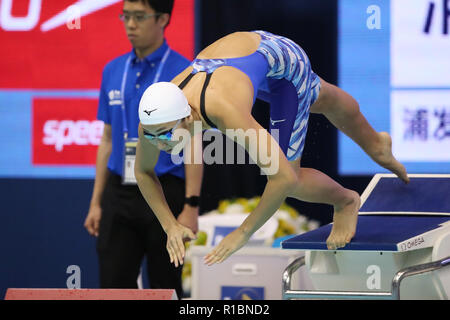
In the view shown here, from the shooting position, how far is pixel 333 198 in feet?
13.4

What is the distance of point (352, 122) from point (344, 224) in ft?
2.11

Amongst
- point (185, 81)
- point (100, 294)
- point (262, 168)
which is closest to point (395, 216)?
point (262, 168)

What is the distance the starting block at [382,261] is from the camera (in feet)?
12.2

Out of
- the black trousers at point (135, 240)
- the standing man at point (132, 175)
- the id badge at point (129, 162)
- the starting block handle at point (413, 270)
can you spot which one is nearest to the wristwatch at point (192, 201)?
the standing man at point (132, 175)

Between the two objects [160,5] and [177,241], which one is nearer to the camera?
[177,241]

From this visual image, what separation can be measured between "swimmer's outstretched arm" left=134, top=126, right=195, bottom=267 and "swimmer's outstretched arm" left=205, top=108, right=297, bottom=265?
0.29 m

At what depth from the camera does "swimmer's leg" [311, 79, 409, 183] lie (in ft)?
14.0

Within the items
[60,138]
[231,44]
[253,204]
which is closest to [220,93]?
[231,44]

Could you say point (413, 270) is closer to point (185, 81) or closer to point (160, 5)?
point (185, 81)

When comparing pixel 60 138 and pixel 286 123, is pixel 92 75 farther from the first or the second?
pixel 286 123

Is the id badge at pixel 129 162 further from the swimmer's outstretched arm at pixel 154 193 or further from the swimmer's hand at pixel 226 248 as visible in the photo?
the swimmer's hand at pixel 226 248

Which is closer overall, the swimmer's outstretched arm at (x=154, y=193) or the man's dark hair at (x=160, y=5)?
the swimmer's outstretched arm at (x=154, y=193)

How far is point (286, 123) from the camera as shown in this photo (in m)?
4.02

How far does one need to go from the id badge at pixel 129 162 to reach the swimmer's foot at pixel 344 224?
43.0 inches
